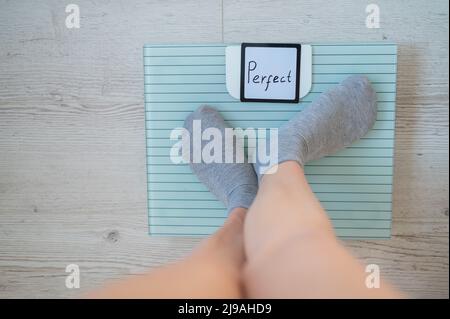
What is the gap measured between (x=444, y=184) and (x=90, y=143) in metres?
0.65

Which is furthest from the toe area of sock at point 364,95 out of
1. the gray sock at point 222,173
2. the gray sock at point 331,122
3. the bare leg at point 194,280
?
the bare leg at point 194,280

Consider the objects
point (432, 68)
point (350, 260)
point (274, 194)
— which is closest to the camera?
point (350, 260)

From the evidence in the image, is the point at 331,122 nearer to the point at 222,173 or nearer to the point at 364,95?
the point at 364,95

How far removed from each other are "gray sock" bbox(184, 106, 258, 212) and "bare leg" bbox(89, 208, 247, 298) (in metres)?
0.18

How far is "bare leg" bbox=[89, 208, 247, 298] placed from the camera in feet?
1.46

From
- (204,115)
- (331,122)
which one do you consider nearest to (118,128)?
(204,115)

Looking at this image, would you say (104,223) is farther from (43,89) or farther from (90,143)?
(43,89)

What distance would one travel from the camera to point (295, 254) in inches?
18.4

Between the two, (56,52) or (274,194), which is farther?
(56,52)

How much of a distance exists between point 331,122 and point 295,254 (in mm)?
351

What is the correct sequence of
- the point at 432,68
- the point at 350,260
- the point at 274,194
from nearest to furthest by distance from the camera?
the point at 350,260 < the point at 274,194 < the point at 432,68

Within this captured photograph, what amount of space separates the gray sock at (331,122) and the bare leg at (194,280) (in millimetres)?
212
